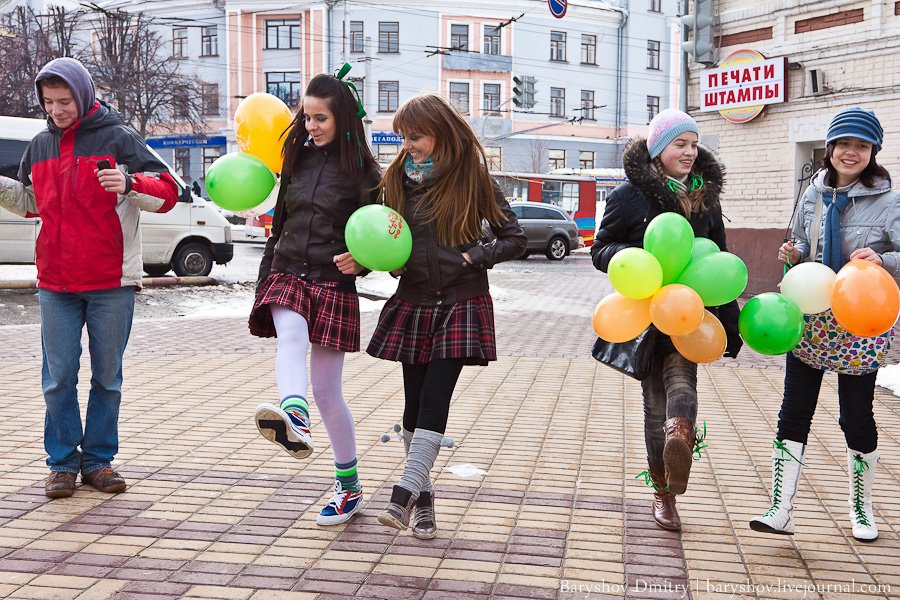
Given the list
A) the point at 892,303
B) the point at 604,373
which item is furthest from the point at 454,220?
the point at 604,373

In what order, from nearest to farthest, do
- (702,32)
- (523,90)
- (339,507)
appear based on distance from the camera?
(339,507) → (702,32) → (523,90)

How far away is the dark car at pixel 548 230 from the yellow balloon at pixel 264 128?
76.4 feet

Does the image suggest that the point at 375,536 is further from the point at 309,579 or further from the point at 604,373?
the point at 604,373

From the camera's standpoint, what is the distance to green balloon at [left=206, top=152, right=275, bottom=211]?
4.21 meters

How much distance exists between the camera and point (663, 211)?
4105 mm

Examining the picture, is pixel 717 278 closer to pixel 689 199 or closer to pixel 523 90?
pixel 689 199

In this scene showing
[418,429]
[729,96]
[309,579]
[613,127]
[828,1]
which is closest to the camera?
[309,579]

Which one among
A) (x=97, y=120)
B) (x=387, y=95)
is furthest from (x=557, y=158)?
(x=97, y=120)

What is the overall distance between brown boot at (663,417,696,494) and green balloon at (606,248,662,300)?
53cm

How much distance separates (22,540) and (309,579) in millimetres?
1245

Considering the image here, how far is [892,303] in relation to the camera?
3.70 meters

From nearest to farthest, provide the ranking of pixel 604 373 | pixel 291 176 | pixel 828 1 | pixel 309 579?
pixel 309 579 → pixel 291 176 → pixel 604 373 → pixel 828 1

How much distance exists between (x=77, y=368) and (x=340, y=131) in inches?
68.6

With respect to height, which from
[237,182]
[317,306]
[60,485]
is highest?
[237,182]
